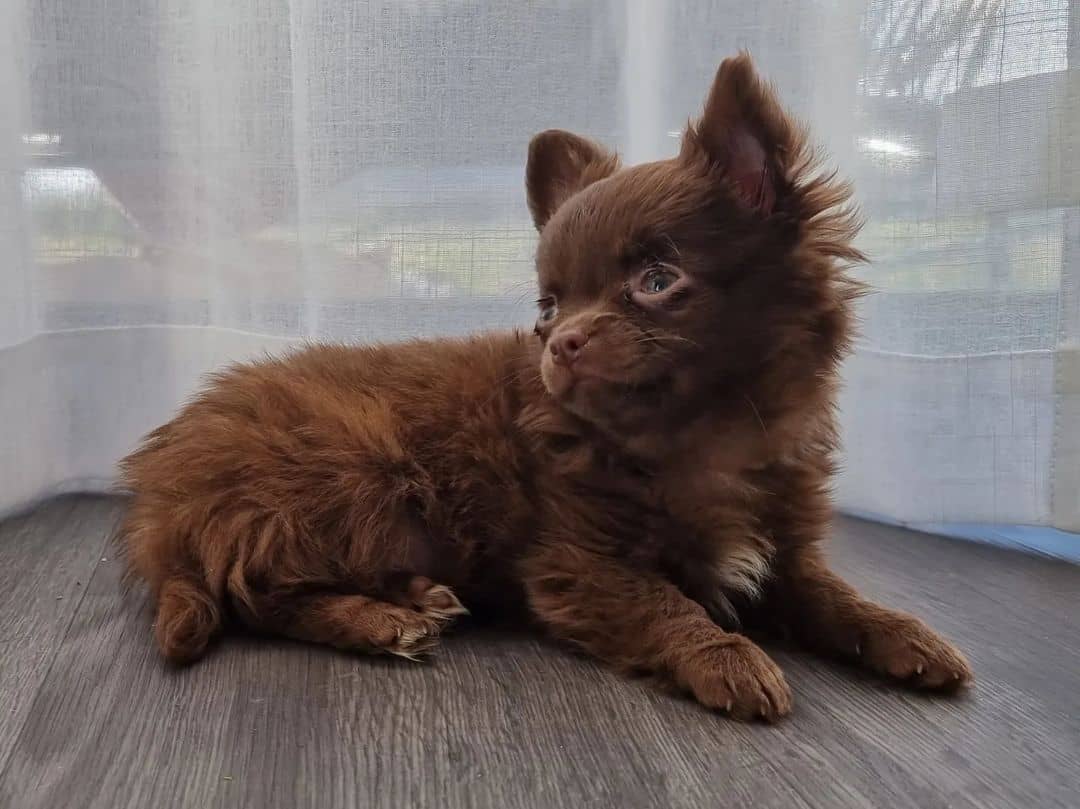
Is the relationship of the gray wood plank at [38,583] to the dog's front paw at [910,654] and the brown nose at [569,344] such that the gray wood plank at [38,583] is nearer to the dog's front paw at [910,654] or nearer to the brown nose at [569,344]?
the brown nose at [569,344]

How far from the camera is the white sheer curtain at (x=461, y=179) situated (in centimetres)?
182

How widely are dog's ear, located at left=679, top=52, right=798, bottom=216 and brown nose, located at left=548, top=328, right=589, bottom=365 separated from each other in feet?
0.97

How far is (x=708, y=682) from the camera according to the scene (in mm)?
1137

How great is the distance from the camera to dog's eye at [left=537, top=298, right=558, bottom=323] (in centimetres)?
133

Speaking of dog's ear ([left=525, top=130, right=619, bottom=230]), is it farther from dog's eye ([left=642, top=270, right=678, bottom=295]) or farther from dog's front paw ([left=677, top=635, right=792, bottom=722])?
dog's front paw ([left=677, top=635, right=792, bottom=722])

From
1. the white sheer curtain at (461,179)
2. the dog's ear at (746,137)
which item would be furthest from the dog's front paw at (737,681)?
the white sheer curtain at (461,179)

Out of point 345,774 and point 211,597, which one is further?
point 211,597

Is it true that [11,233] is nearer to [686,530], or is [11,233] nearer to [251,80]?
[251,80]

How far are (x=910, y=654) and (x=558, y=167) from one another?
3.00 feet

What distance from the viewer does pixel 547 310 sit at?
135 cm

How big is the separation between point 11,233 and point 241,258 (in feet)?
1.48

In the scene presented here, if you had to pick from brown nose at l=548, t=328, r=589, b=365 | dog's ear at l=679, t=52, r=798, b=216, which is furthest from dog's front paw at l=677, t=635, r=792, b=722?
dog's ear at l=679, t=52, r=798, b=216

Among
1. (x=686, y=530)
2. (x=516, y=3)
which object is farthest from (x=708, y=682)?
(x=516, y=3)

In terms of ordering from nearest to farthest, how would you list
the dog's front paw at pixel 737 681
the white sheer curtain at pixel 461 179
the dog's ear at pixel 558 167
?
the dog's front paw at pixel 737 681
the dog's ear at pixel 558 167
the white sheer curtain at pixel 461 179
